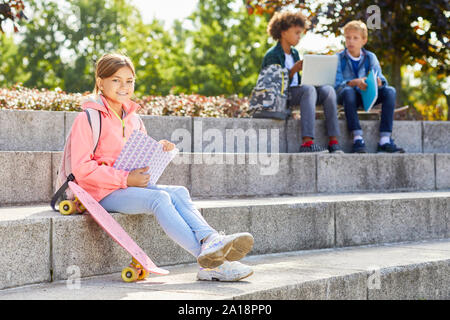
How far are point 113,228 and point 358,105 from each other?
446 centimetres

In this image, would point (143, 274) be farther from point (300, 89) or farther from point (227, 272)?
point (300, 89)

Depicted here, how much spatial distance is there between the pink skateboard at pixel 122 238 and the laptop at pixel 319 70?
3741 mm

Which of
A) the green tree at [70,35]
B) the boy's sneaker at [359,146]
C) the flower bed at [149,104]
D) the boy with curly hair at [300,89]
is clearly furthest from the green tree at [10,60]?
the boy's sneaker at [359,146]

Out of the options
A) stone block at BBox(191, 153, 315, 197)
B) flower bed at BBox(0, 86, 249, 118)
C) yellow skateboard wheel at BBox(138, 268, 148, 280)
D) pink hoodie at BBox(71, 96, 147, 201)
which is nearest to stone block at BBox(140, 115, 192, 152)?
flower bed at BBox(0, 86, 249, 118)

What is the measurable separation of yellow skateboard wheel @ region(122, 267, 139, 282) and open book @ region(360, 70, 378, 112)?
4.19 meters

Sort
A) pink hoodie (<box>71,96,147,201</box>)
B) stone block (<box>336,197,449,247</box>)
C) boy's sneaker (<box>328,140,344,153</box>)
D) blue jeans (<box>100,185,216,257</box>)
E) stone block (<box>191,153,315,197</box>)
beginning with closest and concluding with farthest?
blue jeans (<box>100,185,216,257</box>), pink hoodie (<box>71,96,147,201</box>), stone block (<box>336,197,449,247</box>), stone block (<box>191,153,315,197</box>), boy's sneaker (<box>328,140,344,153</box>)

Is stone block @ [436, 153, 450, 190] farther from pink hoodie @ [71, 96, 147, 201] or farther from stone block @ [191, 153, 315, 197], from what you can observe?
pink hoodie @ [71, 96, 147, 201]

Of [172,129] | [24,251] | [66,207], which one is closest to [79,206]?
[66,207]

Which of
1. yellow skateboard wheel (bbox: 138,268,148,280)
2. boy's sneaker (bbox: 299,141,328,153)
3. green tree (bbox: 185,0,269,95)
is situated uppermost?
green tree (bbox: 185,0,269,95)

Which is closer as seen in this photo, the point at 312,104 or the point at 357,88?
the point at 312,104

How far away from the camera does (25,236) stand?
3.46 m

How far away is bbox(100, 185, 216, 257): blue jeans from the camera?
3.60 m

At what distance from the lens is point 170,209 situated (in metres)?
3.67
